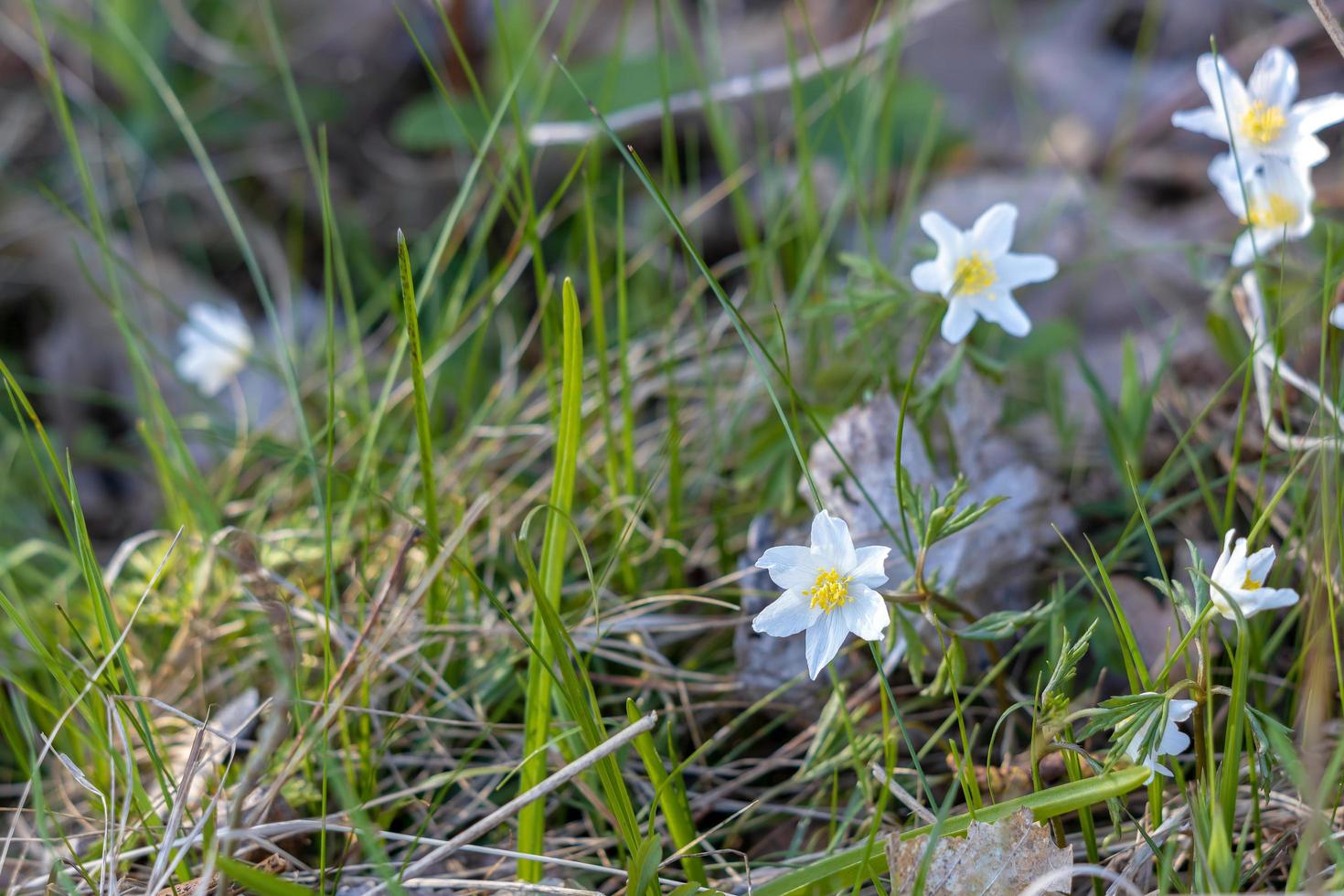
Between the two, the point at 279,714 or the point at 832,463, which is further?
the point at 832,463

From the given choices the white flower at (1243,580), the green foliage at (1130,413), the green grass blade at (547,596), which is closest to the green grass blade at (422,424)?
the green grass blade at (547,596)

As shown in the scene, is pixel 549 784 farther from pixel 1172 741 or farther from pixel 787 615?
pixel 1172 741

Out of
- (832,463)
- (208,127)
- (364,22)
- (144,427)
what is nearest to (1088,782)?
(832,463)

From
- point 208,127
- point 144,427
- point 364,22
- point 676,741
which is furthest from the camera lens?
point 364,22

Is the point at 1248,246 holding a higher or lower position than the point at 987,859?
higher

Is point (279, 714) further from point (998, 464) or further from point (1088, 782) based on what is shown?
point (998, 464)

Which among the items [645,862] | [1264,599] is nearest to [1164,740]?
[1264,599]

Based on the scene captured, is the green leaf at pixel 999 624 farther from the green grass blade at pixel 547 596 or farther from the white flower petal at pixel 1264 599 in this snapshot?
the green grass blade at pixel 547 596
